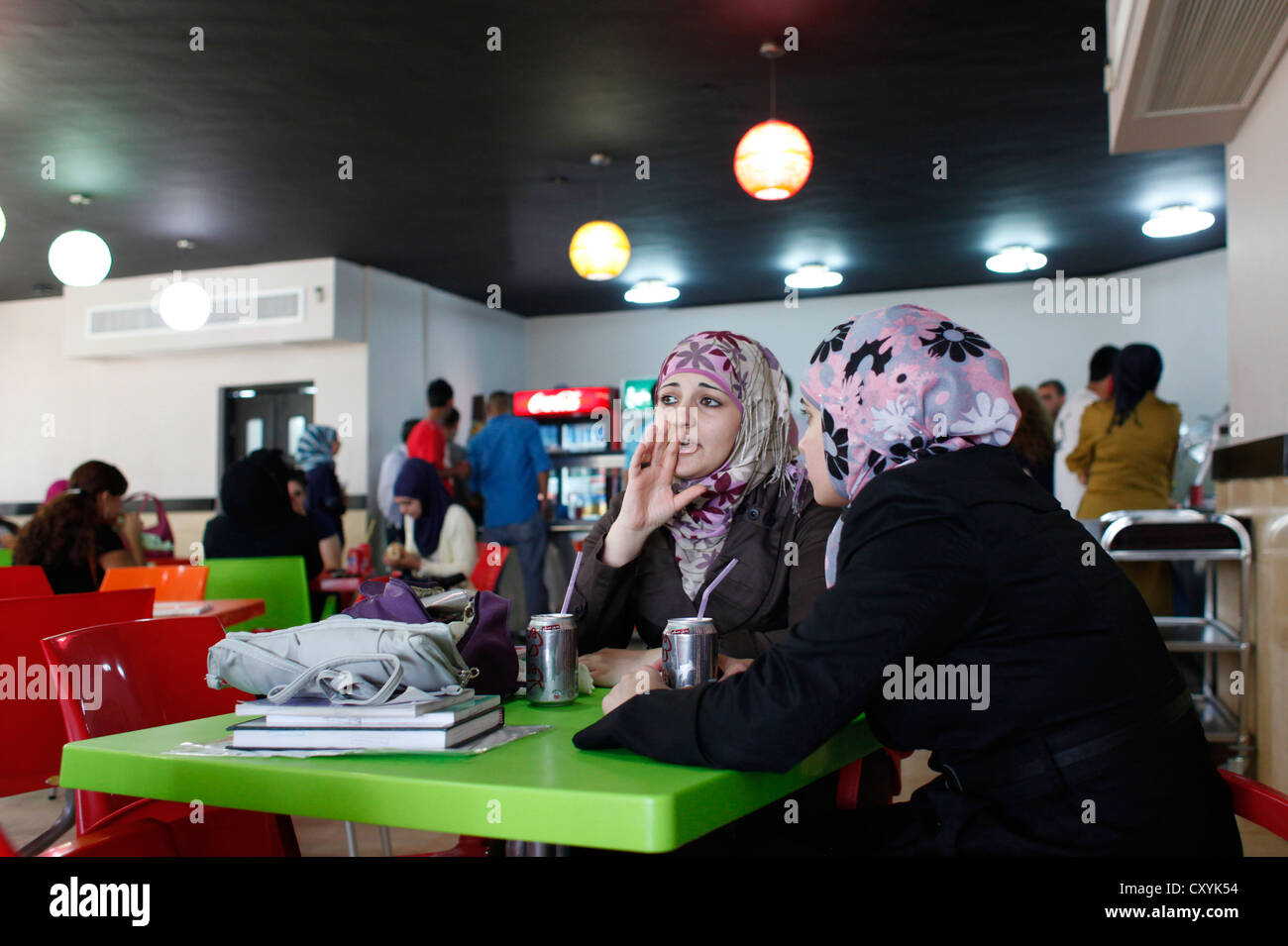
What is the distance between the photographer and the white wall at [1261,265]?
3.29 m

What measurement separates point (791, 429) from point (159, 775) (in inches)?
56.3

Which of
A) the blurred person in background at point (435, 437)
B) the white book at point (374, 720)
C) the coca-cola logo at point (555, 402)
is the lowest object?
the white book at point (374, 720)

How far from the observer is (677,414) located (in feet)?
6.64

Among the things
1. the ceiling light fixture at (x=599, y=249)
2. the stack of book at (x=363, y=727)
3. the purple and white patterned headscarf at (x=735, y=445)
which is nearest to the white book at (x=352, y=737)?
the stack of book at (x=363, y=727)

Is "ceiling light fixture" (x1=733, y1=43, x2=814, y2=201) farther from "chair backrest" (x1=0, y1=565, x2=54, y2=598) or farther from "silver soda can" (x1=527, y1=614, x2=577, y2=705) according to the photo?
"silver soda can" (x1=527, y1=614, x2=577, y2=705)

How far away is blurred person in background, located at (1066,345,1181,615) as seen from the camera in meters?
4.77

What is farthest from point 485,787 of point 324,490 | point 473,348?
point 473,348

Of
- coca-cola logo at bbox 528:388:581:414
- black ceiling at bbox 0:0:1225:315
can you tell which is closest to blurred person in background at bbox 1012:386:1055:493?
black ceiling at bbox 0:0:1225:315

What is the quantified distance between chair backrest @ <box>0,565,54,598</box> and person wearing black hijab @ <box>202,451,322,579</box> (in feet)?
2.77

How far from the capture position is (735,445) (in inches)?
79.4

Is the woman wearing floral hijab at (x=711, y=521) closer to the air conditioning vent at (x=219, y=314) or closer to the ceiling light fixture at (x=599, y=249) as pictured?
the ceiling light fixture at (x=599, y=249)

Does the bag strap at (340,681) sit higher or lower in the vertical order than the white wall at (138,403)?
lower

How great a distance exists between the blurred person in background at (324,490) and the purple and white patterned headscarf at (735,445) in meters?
4.25

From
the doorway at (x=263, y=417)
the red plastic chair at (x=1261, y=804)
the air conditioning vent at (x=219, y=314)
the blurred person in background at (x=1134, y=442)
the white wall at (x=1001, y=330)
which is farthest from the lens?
the doorway at (x=263, y=417)
